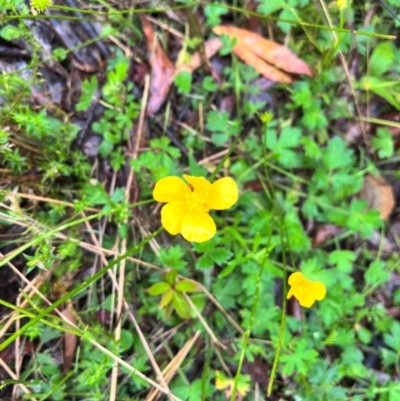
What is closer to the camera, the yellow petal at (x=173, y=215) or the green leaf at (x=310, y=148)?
the yellow petal at (x=173, y=215)

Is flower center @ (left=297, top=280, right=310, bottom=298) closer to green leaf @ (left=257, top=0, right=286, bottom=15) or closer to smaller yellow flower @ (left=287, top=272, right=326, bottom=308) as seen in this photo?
smaller yellow flower @ (left=287, top=272, right=326, bottom=308)

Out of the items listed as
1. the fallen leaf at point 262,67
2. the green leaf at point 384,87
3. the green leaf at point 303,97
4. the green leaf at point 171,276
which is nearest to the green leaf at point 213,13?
the fallen leaf at point 262,67

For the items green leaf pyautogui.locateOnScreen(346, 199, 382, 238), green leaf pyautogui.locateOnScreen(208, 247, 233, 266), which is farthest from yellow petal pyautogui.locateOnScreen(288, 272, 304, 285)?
green leaf pyautogui.locateOnScreen(346, 199, 382, 238)

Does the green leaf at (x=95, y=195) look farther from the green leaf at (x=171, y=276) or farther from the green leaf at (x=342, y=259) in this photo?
the green leaf at (x=342, y=259)

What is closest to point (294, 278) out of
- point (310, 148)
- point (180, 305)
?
point (180, 305)

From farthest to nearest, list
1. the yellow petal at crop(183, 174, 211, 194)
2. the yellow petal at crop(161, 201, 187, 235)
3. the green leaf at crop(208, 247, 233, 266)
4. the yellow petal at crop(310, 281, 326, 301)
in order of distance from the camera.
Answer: the green leaf at crop(208, 247, 233, 266), the yellow petal at crop(310, 281, 326, 301), the yellow petal at crop(161, 201, 187, 235), the yellow petal at crop(183, 174, 211, 194)

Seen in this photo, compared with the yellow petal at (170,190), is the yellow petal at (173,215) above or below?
below

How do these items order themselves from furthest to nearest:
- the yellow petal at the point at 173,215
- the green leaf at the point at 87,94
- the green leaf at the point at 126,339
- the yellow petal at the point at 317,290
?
1. the green leaf at the point at 87,94
2. the green leaf at the point at 126,339
3. the yellow petal at the point at 317,290
4. the yellow petal at the point at 173,215

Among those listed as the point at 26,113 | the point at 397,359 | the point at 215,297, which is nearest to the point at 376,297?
the point at 397,359
